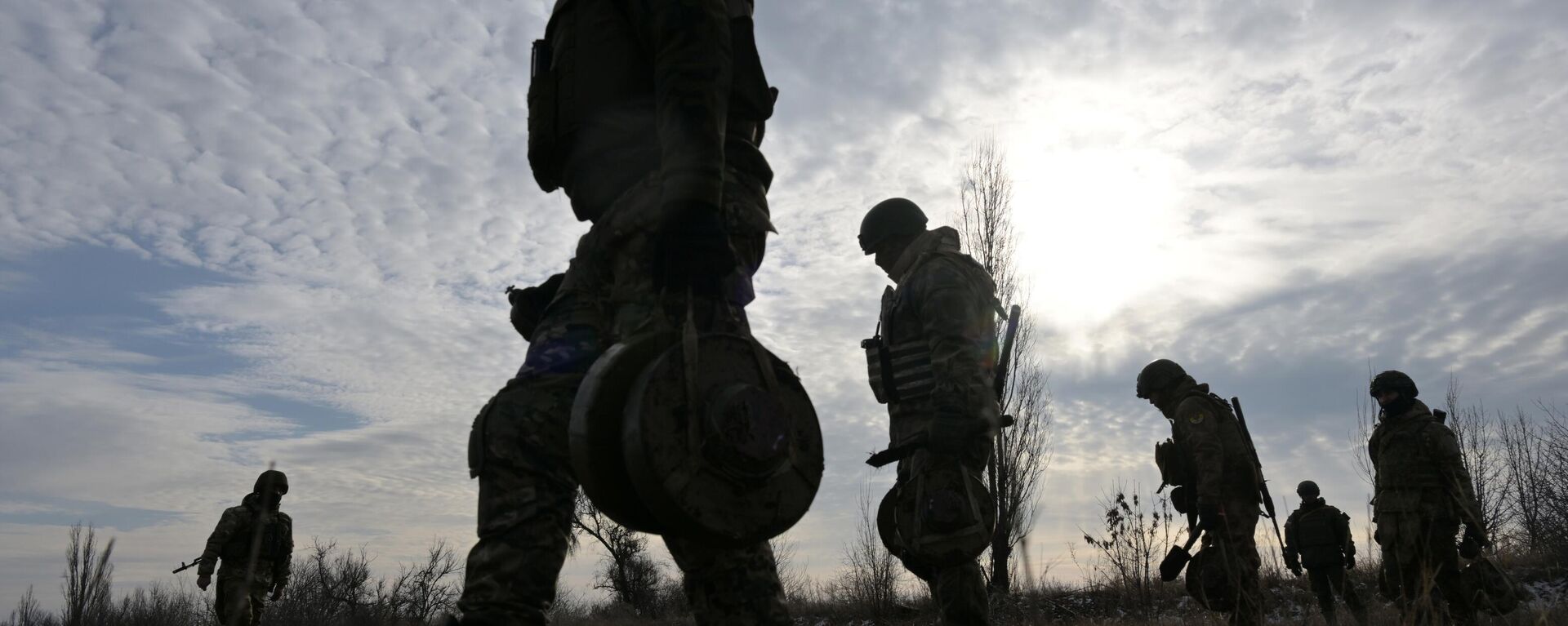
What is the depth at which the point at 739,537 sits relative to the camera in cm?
204

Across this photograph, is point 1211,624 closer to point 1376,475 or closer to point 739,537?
point 1376,475

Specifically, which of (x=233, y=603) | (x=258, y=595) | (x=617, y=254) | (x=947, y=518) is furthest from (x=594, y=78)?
(x=258, y=595)

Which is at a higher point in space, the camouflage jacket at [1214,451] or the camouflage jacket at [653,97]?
the camouflage jacket at [653,97]

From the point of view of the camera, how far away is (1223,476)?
6.84m

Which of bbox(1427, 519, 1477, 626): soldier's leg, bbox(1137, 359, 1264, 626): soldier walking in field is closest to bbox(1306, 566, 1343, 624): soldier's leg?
bbox(1427, 519, 1477, 626): soldier's leg

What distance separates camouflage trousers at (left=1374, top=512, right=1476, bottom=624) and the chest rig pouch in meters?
4.55

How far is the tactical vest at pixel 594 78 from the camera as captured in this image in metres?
2.56

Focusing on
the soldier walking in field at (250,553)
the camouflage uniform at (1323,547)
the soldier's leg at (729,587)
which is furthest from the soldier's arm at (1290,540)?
the soldier walking in field at (250,553)

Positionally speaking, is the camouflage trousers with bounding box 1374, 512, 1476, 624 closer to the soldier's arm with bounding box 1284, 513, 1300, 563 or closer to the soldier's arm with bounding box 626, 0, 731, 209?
Answer: the soldier's arm with bounding box 1284, 513, 1300, 563

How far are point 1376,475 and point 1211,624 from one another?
2.32 metres

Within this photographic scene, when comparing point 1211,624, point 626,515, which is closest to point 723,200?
point 626,515

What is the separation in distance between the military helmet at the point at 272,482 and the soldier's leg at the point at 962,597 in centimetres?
991

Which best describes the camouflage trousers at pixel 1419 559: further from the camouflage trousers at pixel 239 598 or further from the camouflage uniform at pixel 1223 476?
the camouflage trousers at pixel 239 598

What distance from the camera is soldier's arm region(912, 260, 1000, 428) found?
4059 millimetres
